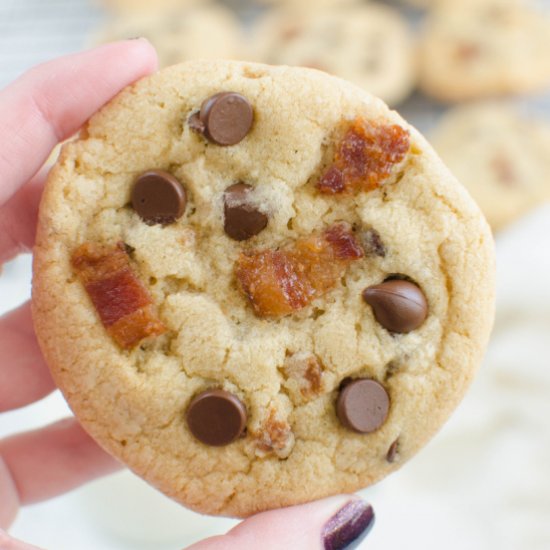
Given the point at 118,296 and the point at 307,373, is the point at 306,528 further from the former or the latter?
the point at 118,296

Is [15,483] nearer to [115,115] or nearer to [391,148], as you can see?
[115,115]

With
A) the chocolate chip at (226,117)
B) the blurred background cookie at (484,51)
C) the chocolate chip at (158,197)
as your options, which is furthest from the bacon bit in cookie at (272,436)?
the blurred background cookie at (484,51)

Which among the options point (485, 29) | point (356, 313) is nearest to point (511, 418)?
point (356, 313)

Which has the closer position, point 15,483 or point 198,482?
point 198,482

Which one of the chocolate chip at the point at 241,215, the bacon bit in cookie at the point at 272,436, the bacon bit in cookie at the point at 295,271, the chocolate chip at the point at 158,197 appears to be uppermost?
the chocolate chip at the point at 158,197

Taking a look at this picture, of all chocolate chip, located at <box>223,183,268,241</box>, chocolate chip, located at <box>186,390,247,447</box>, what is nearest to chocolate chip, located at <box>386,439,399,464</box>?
chocolate chip, located at <box>186,390,247,447</box>

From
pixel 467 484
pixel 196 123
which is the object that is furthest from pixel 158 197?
pixel 467 484

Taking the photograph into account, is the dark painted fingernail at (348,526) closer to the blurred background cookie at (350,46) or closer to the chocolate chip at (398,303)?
the chocolate chip at (398,303)
